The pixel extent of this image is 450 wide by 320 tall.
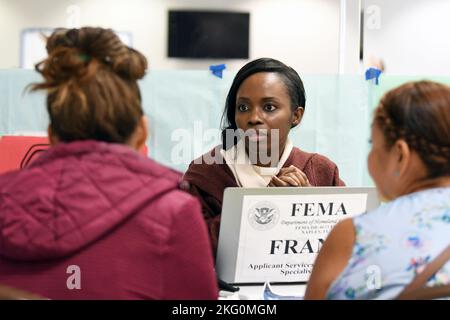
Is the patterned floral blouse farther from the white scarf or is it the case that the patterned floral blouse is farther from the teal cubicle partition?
the teal cubicle partition

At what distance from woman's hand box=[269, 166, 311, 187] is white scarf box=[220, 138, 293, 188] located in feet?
0.36

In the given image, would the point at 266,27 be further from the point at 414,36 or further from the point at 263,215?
the point at 263,215

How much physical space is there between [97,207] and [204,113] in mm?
1751

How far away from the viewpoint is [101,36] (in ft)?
3.25

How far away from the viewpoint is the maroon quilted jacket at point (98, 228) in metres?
0.87

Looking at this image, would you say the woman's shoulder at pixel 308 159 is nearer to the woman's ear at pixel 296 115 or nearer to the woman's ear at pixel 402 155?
the woman's ear at pixel 296 115

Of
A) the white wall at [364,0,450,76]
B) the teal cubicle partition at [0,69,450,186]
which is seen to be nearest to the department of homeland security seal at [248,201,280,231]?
the teal cubicle partition at [0,69,450,186]

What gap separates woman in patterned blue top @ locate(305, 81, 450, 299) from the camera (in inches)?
34.9

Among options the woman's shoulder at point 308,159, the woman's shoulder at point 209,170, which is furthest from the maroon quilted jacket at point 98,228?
the woman's shoulder at point 308,159

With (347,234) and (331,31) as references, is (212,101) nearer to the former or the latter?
(347,234)

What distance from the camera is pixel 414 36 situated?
4.00m

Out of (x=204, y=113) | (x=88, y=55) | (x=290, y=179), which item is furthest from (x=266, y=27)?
(x=88, y=55)

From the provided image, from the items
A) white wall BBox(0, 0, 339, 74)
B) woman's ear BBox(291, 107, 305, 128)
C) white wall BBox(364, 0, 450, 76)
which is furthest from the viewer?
white wall BBox(0, 0, 339, 74)

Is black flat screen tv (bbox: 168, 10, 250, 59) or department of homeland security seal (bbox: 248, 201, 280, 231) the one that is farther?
black flat screen tv (bbox: 168, 10, 250, 59)
